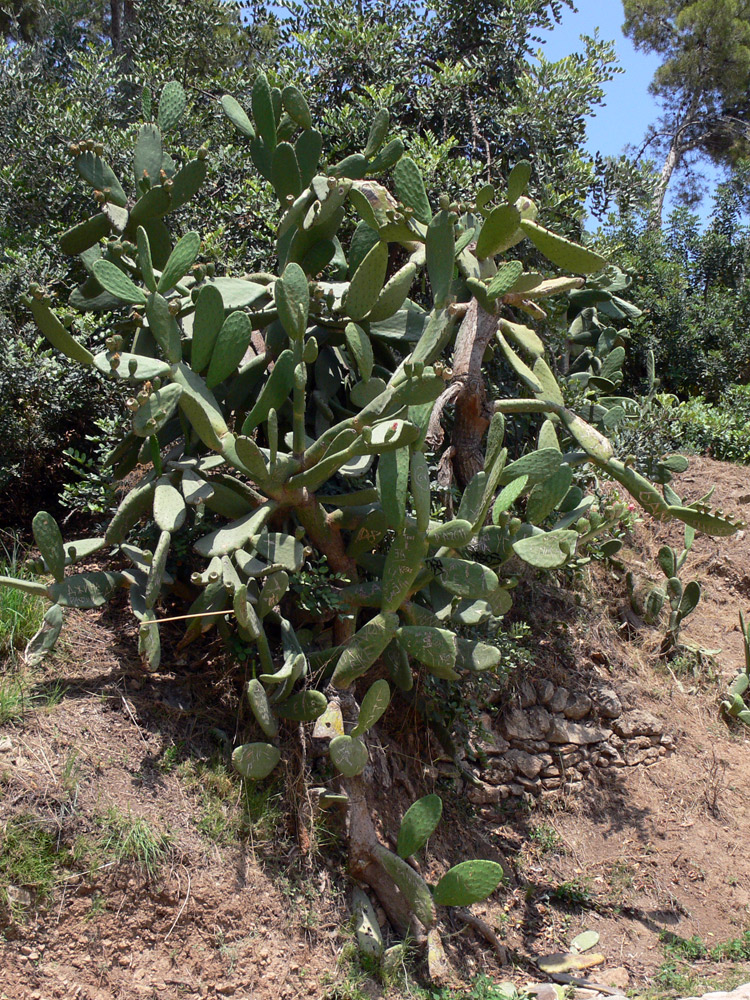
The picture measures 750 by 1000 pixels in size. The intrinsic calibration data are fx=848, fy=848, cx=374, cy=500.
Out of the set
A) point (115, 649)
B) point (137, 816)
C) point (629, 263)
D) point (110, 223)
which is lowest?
point (137, 816)

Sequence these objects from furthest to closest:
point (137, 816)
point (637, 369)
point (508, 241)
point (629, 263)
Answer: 1. point (637, 369)
2. point (629, 263)
3. point (508, 241)
4. point (137, 816)

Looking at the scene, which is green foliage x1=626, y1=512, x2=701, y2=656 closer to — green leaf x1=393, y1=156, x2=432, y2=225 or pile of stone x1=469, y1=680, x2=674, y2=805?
pile of stone x1=469, y1=680, x2=674, y2=805

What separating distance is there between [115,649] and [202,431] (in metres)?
1.00

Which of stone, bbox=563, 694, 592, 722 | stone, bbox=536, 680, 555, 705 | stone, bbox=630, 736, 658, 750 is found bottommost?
stone, bbox=630, 736, 658, 750

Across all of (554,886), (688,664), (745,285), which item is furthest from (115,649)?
(745,285)

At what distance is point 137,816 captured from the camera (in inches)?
109

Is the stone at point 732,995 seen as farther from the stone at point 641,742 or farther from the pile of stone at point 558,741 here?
the stone at point 641,742

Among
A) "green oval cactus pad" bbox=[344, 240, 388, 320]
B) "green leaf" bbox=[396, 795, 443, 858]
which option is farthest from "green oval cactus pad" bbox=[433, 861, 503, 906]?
"green oval cactus pad" bbox=[344, 240, 388, 320]

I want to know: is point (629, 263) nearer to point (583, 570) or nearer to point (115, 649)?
point (583, 570)

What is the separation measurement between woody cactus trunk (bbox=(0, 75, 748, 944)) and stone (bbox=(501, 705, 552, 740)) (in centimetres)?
83

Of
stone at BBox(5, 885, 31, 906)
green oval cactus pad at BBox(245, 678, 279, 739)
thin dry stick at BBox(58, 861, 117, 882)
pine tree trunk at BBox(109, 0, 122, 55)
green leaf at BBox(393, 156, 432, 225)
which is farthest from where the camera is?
pine tree trunk at BBox(109, 0, 122, 55)

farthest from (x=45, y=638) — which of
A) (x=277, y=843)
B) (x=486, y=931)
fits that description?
(x=486, y=931)

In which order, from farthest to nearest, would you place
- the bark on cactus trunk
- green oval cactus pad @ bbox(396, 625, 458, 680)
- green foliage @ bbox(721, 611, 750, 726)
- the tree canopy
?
the tree canopy → green foliage @ bbox(721, 611, 750, 726) → the bark on cactus trunk → green oval cactus pad @ bbox(396, 625, 458, 680)

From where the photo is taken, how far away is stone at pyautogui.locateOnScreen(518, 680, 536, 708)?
439cm
